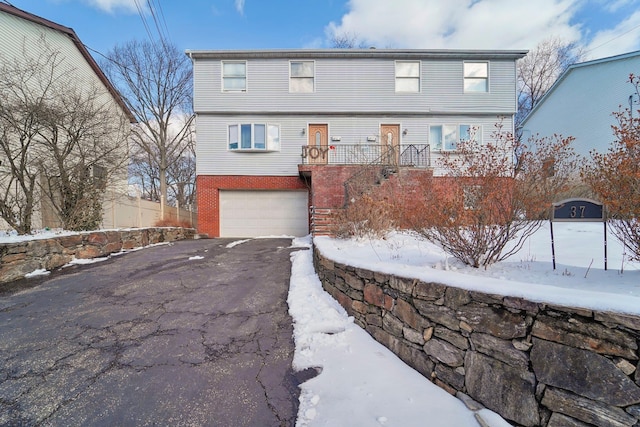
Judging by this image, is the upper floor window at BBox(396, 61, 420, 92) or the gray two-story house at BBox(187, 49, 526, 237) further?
the upper floor window at BBox(396, 61, 420, 92)

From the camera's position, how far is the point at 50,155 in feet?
23.5

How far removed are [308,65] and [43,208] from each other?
10.8 m

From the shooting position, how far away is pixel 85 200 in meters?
7.34

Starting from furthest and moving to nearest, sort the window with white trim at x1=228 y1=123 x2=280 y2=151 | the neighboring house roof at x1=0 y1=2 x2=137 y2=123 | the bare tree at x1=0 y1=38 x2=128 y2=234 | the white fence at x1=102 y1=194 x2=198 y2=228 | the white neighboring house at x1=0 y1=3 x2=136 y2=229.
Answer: the window with white trim at x1=228 y1=123 x2=280 y2=151 → the white fence at x1=102 y1=194 x2=198 y2=228 → the neighboring house roof at x1=0 y1=2 x2=137 y2=123 → the white neighboring house at x1=0 y1=3 x2=136 y2=229 → the bare tree at x1=0 y1=38 x2=128 y2=234

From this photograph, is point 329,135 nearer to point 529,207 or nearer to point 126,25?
point 126,25

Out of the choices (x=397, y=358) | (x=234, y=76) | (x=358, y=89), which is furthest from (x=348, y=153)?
(x=397, y=358)

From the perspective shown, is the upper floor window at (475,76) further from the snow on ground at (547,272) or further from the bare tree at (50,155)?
the bare tree at (50,155)

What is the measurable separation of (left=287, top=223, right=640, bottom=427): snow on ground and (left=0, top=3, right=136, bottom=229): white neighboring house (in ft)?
28.3

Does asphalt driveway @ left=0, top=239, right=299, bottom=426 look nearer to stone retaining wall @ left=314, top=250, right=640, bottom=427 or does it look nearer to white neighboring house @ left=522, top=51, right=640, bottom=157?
stone retaining wall @ left=314, top=250, right=640, bottom=427

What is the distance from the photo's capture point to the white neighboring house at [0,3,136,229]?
29.7 ft

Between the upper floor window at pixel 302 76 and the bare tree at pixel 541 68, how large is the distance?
18876 millimetres

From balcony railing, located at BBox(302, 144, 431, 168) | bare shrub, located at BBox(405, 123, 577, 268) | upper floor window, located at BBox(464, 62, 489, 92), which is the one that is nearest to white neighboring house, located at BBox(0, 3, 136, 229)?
balcony railing, located at BBox(302, 144, 431, 168)

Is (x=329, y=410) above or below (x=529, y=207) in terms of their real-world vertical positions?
below

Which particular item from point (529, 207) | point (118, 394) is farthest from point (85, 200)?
point (529, 207)
